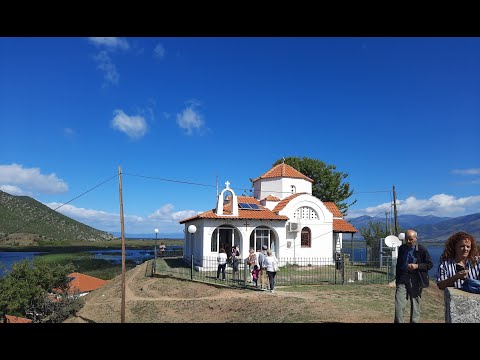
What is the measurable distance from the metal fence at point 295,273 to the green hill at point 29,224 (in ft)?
412

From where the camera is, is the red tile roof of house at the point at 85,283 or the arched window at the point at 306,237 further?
the red tile roof of house at the point at 85,283

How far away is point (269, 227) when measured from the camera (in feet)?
83.1

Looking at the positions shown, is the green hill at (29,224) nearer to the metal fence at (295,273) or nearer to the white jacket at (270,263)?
the metal fence at (295,273)

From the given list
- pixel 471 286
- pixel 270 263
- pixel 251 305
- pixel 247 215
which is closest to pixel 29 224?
pixel 247 215

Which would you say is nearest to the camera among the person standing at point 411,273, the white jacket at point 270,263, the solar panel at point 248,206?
the person standing at point 411,273

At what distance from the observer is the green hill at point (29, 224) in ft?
454

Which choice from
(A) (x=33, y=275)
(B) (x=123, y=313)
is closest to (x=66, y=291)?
(A) (x=33, y=275)

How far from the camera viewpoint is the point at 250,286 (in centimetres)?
1756

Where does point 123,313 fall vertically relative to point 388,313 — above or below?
below

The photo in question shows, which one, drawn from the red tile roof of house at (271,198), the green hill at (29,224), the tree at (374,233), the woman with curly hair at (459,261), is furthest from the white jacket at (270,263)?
the green hill at (29,224)
